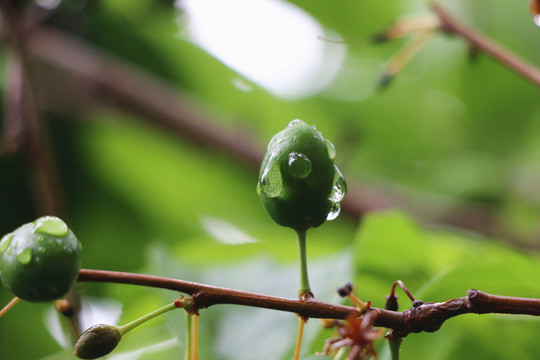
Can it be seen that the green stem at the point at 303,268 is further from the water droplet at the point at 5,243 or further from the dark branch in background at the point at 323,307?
the water droplet at the point at 5,243

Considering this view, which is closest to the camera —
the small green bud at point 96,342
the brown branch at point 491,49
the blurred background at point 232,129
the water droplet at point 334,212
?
the small green bud at point 96,342

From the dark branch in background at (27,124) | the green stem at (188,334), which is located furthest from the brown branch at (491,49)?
the dark branch in background at (27,124)

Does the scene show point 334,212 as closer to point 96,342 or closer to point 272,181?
point 272,181

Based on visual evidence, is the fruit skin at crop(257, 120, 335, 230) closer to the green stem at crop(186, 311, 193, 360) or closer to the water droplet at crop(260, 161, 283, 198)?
the water droplet at crop(260, 161, 283, 198)

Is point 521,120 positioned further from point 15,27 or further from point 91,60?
point 15,27

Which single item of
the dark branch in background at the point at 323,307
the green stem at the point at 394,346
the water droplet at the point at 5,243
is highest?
the water droplet at the point at 5,243

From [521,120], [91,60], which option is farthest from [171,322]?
[521,120]

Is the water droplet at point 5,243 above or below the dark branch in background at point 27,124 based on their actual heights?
below
